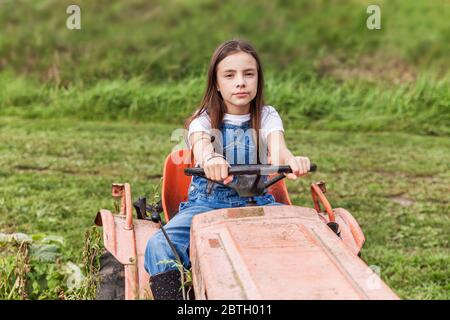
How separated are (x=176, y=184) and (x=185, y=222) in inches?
22.0

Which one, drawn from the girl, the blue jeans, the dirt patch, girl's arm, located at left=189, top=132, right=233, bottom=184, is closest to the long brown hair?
the girl

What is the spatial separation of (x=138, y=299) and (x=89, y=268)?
1072 mm

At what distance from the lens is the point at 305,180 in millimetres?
7402

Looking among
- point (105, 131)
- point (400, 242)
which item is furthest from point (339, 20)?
point (400, 242)

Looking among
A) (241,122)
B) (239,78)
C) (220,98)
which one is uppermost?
(239,78)

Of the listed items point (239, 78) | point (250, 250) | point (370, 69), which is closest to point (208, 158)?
point (239, 78)

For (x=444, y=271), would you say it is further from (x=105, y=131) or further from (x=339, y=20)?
(x=339, y=20)

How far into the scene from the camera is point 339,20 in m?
11.2

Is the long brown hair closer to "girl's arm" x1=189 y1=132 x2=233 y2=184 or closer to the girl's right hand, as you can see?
"girl's arm" x1=189 y1=132 x2=233 y2=184

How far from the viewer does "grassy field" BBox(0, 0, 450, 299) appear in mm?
5805

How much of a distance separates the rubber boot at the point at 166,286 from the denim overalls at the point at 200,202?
33mm

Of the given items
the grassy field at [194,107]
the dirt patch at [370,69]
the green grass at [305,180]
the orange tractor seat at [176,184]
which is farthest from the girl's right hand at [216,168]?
the dirt patch at [370,69]

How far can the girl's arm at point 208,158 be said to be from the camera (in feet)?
11.1

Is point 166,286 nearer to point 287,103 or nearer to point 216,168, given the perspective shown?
point 216,168
